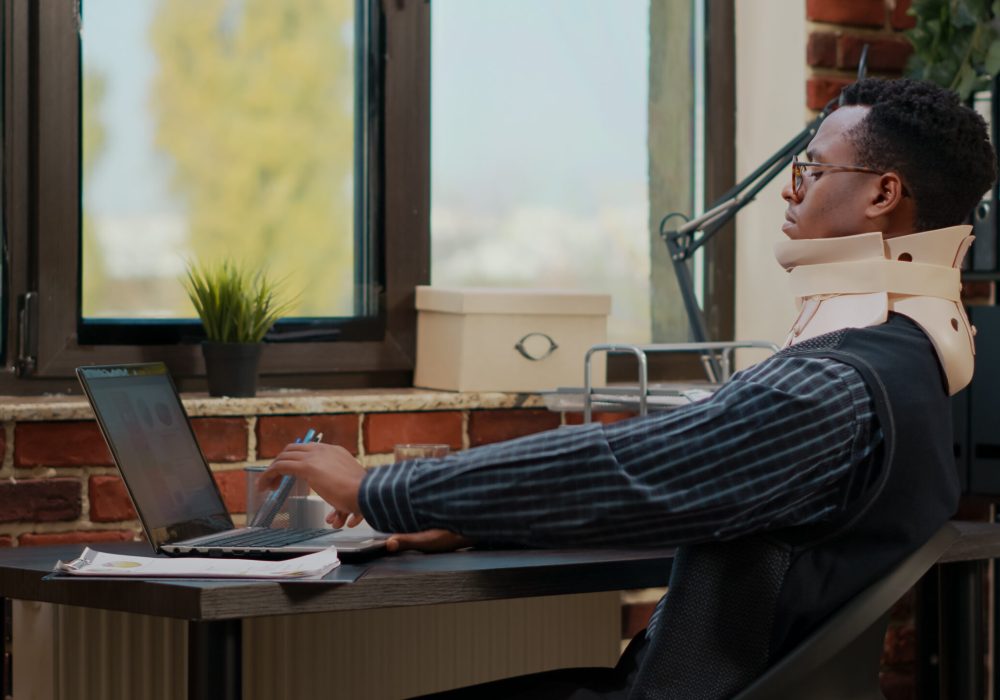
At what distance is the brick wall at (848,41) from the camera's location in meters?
2.59

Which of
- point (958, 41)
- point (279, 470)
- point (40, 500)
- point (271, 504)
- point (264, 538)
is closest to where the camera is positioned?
point (279, 470)

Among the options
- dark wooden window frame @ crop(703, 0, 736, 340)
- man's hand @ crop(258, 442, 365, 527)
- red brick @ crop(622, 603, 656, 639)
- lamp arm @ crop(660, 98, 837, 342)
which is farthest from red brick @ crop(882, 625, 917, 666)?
man's hand @ crop(258, 442, 365, 527)

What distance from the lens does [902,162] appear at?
137cm

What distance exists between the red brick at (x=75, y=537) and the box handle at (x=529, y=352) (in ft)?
2.39

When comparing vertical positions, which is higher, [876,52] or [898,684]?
[876,52]

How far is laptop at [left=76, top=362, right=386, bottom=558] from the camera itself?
1.50 metres

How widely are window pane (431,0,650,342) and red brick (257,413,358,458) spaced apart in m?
0.42

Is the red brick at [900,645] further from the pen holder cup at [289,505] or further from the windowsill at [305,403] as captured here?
the pen holder cup at [289,505]

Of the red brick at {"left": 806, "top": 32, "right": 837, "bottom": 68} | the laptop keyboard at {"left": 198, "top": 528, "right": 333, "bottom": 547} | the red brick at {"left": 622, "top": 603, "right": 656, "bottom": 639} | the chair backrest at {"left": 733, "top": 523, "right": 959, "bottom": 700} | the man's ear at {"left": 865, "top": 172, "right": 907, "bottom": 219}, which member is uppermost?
the red brick at {"left": 806, "top": 32, "right": 837, "bottom": 68}

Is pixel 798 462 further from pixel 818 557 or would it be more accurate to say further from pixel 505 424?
pixel 505 424

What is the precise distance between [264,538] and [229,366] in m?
0.60

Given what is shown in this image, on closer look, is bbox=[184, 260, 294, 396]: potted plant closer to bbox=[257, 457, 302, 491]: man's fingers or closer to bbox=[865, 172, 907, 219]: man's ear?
bbox=[257, 457, 302, 491]: man's fingers

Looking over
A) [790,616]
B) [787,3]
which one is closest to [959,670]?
[790,616]

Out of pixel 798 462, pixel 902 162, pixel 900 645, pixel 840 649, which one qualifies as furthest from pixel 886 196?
pixel 900 645
